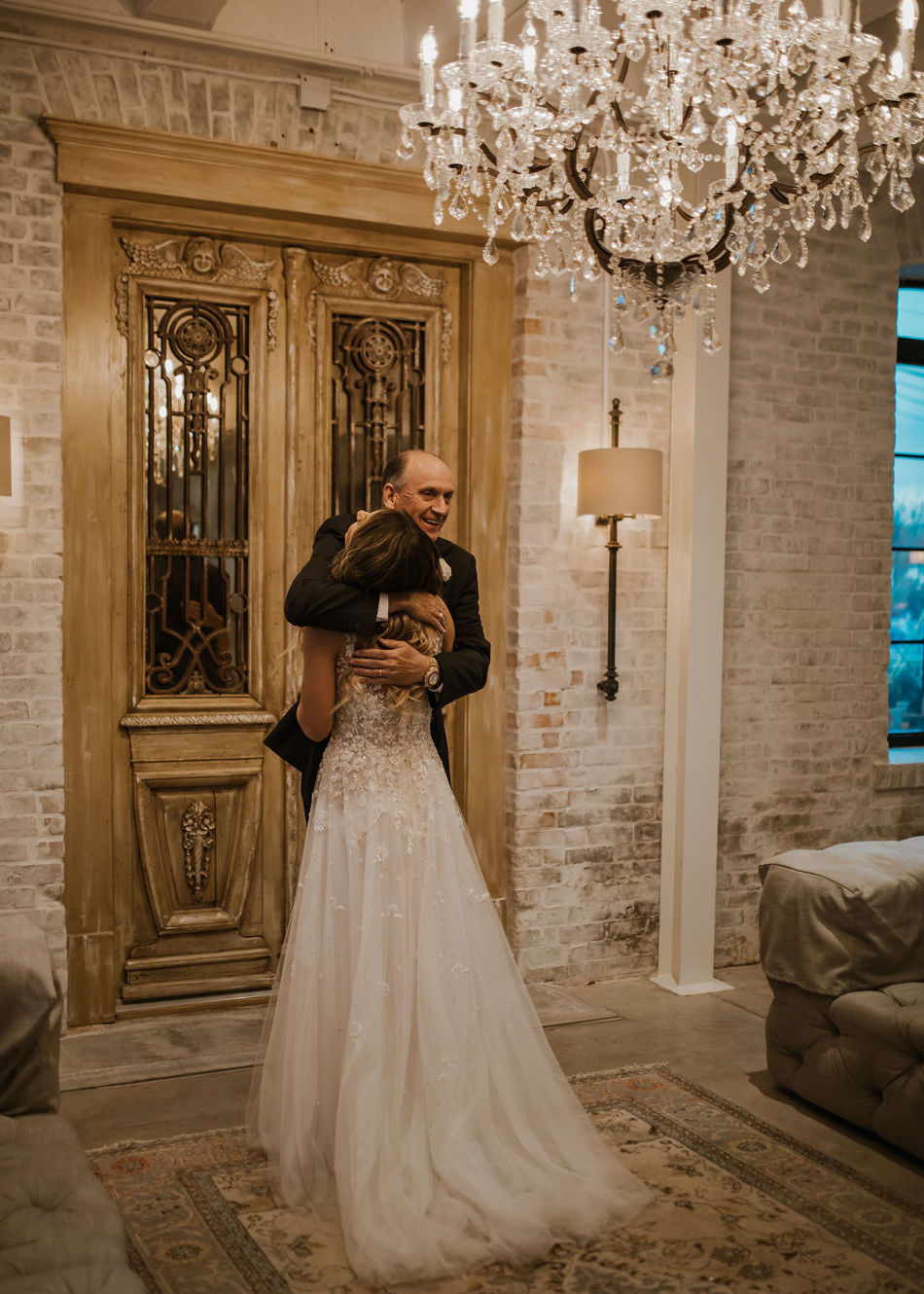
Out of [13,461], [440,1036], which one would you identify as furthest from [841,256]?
[440,1036]

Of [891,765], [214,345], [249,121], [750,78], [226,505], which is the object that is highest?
[249,121]

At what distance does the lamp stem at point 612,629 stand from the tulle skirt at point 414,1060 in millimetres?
1822

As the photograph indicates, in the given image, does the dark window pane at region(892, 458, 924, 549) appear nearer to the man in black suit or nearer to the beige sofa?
the man in black suit

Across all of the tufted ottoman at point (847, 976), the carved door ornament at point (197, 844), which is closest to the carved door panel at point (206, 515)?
the carved door ornament at point (197, 844)

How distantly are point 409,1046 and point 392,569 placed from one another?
111 cm

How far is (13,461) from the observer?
12.9 ft

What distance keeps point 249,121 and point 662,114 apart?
196cm

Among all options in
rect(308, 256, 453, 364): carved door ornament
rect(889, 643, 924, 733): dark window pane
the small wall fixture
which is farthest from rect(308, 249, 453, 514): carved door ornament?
rect(889, 643, 924, 733): dark window pane

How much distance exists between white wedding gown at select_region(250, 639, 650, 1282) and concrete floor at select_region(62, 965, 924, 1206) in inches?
24.4

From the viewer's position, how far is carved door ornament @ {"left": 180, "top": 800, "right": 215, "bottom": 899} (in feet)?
14.5

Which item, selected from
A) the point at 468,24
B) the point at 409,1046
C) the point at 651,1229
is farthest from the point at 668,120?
the point at 651,1229

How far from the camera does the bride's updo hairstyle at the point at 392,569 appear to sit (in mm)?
2820

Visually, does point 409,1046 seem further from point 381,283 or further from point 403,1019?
point 381,283

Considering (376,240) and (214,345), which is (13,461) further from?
(376,240)
